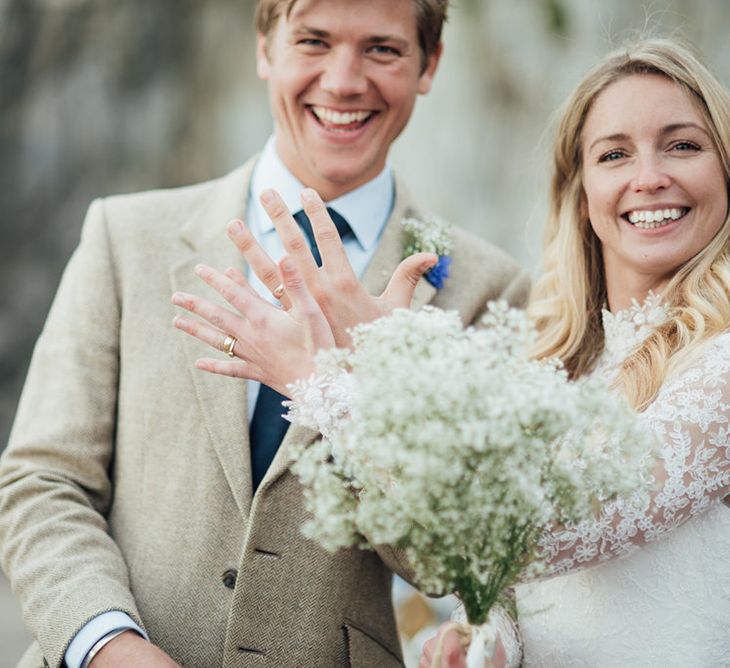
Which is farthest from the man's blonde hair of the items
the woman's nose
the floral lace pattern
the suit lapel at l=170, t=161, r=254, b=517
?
the floral lace pattern

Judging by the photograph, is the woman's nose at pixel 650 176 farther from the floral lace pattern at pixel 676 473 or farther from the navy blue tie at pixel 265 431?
the navy blue tie at pixel 265 431

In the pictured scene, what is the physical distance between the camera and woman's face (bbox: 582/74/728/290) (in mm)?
2541

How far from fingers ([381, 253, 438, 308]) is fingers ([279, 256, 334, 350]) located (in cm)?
15

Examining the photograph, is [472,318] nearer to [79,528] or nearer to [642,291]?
A: [642,291]

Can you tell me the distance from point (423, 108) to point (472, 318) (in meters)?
3.28

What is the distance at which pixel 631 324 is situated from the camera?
105 inches

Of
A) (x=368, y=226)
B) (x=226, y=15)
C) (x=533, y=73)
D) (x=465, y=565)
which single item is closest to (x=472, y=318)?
(x=368, y=226)

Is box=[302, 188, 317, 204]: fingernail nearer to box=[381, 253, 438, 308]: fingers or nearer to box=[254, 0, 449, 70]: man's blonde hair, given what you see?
box=[381, 253, 438, 308]: fingers

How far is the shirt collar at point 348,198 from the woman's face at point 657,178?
683mm

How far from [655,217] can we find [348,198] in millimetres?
913

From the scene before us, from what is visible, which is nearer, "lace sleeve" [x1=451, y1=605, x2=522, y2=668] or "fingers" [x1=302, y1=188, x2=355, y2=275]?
"fingers" [x1=302, y1=188, x2=355, y2=275]

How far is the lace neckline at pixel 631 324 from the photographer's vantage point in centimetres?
259

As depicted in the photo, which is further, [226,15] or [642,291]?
[226,15]

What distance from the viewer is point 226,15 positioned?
21.2 ft
